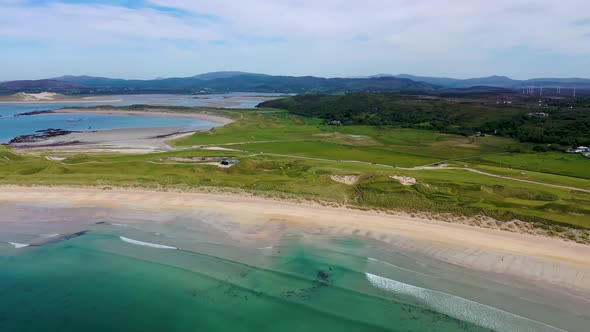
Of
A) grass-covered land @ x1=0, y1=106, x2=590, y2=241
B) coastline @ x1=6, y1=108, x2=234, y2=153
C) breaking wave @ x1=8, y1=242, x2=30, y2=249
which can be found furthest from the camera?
coastline @ x1=6, y1=108, x2=234, y2=153

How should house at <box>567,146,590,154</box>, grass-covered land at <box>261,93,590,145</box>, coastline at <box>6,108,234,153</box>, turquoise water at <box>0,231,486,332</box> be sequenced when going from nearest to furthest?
turquoise water at <box>0,231,486,332</box>
house at <box>567,146,590,154</box>
coastline at <box>6,108,234,153</box>
grass-covered land at <box>261,93,590,145</box>

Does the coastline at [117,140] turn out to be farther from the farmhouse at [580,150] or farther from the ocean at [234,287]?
the farmhouse at [580,150]

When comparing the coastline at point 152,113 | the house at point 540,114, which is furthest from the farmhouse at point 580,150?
the coastline at point 152,113

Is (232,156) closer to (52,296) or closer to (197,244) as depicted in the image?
(197,244)

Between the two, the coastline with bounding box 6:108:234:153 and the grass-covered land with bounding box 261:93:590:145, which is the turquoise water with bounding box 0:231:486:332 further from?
the grass-covered land with bounding box 261:93:590:145

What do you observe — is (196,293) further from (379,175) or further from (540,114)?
(540,114)

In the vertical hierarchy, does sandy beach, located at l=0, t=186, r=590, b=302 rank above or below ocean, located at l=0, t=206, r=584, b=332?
above

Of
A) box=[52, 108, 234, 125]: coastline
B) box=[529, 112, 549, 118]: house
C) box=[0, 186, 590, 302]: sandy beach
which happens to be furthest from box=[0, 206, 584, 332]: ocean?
box=[52, 108, 234, 125]: coastline
